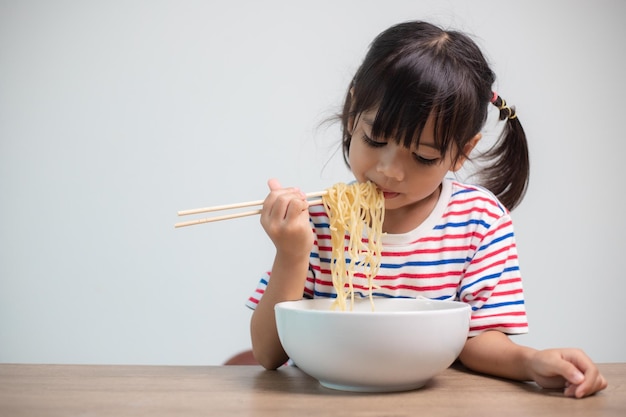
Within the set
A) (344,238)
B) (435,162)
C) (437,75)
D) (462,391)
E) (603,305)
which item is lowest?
(603,305)

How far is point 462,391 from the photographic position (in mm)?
944

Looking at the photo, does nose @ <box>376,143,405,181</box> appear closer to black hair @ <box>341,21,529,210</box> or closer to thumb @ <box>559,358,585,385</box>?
black hair @ <box>341,21,529,210</box>

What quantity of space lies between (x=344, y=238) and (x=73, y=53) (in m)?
1.78

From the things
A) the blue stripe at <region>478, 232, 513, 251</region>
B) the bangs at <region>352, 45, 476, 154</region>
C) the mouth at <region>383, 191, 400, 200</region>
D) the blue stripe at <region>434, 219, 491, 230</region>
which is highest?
the bangs at <region>352, 45, 476, 154</region>

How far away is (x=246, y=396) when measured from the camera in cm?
89

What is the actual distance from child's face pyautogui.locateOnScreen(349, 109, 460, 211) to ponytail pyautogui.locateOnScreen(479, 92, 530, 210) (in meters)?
0.27

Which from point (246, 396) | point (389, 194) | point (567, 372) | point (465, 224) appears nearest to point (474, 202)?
point (465, 224)

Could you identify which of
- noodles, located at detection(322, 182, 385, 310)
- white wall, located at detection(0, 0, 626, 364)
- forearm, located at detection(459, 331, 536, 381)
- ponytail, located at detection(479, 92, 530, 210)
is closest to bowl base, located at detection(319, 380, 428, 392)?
forearm, located at detection(459, 331, 536, 381)

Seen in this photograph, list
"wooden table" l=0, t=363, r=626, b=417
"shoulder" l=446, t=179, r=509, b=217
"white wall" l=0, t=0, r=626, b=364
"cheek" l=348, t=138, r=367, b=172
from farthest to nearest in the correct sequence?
"white wall" l=0, t=0, r=626, b=364 → "shoulder" l=446, t=179, r=509, b=217 → "cheek" l=348, t=138, r=367, b=172 → "wooden table" l=0, t=363, r=626, b=417

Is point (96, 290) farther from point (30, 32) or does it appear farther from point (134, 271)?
point (30, 32)

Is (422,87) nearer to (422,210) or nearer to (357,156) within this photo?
(357,156)

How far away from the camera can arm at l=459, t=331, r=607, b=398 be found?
93 cm

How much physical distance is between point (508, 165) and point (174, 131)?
151cm

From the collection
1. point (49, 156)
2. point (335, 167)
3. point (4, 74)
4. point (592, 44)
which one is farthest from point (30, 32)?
point (592, 44)
